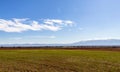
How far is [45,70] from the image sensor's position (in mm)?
24109

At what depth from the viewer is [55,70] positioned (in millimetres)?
24281

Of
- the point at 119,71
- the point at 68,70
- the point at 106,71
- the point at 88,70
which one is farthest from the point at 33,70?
the point at 119,71

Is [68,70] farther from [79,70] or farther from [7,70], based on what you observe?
[7,70]

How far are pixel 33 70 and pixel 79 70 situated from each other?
18.6 feet

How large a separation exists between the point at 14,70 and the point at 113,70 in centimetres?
1215

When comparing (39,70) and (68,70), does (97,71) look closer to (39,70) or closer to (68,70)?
(68,70)

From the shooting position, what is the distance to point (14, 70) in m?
23.7

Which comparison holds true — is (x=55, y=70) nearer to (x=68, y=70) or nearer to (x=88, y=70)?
(x=68, y=70)

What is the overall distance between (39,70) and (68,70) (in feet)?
11.7

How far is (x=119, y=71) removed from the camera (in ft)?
77.0

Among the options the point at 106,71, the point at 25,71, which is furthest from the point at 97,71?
the point at 25,71

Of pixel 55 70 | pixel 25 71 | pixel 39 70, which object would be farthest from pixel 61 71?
pixel 25 71

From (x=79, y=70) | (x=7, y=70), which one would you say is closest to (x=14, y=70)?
(x=7, y=70)

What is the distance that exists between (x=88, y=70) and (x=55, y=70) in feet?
13.5
